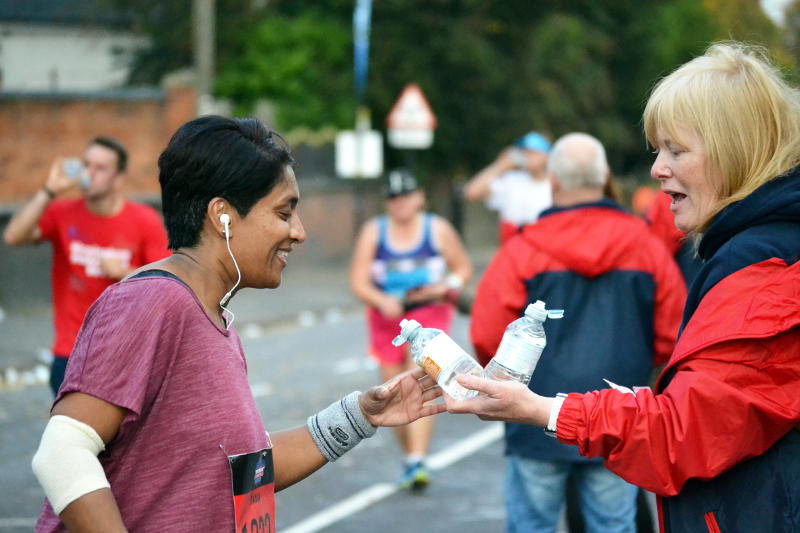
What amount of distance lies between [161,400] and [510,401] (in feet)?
2.63

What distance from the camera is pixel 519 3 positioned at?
28422mm

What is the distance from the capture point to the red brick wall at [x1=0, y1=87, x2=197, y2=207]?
17.9 m

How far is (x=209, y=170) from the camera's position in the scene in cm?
Result: 281

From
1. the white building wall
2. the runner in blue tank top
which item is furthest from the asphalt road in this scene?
the white building wall

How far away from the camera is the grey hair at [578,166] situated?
4.91 m

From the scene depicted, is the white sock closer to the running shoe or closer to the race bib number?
the running shoe

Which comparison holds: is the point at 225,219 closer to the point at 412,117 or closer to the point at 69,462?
the point at 69,462

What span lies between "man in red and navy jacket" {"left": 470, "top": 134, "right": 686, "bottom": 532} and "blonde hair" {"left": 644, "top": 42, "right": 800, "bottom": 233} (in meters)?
1.98

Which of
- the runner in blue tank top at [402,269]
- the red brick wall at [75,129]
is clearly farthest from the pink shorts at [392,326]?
the red brick wall at [75,129]

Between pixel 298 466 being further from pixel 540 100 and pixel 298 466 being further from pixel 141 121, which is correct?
pixel 540 100

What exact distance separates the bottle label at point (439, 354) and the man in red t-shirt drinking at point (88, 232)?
374cm

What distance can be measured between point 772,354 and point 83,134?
17.7 m

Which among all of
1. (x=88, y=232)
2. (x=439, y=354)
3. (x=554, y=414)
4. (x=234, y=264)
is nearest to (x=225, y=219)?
(x=234, y=264)

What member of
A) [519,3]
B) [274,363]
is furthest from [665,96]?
[519,3]
